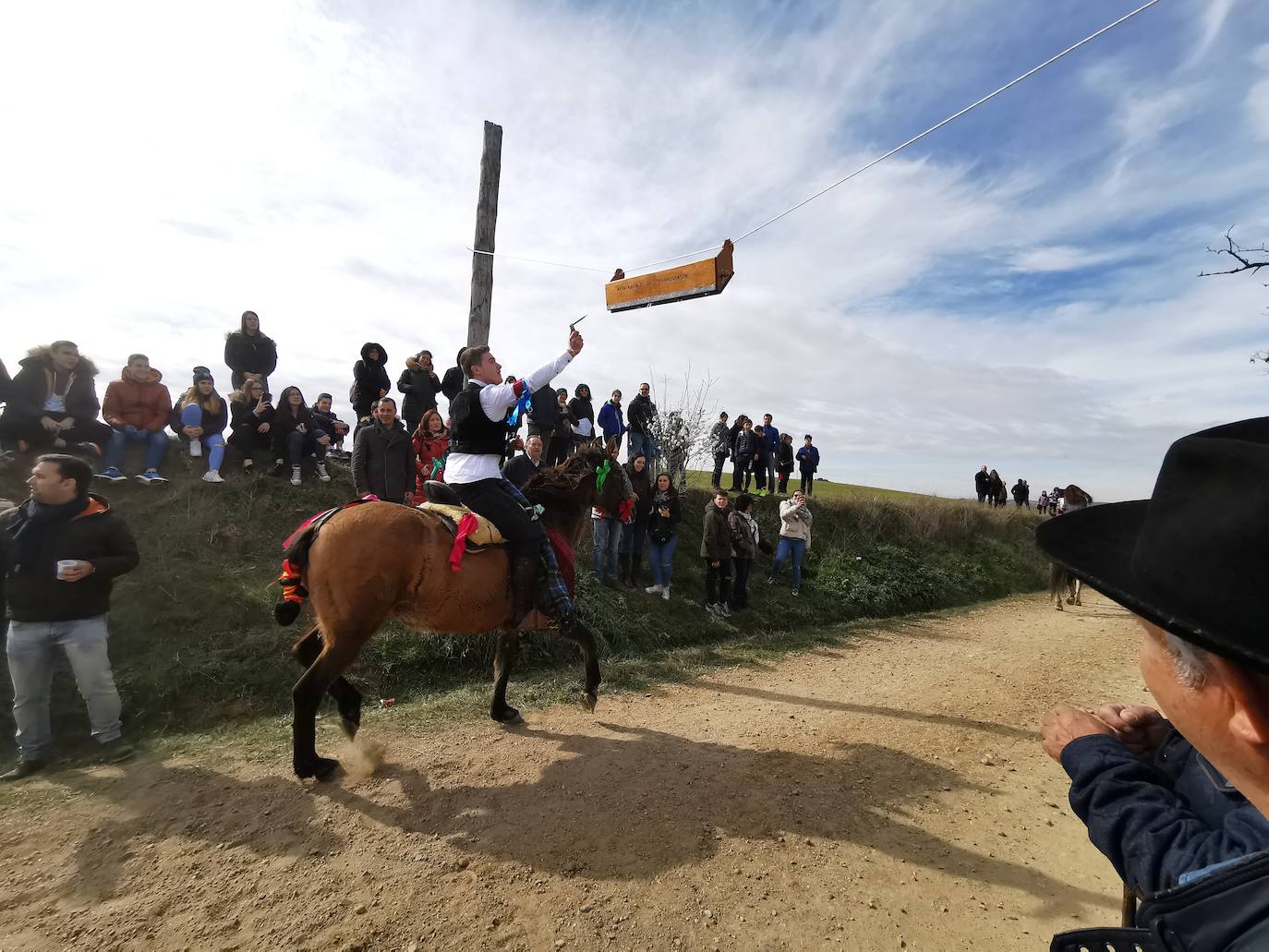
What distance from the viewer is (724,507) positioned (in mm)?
9977

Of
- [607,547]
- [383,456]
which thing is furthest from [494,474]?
[607,547]

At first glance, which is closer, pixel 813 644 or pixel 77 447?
pixel 77 447

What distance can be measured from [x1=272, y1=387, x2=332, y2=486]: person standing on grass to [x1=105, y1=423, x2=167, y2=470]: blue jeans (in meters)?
1.31

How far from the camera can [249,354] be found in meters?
8.84

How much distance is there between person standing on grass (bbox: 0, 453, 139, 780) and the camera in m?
4.43

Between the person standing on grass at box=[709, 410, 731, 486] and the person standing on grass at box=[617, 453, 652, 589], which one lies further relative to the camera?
the person standing on grass at box=[709, 410, 731, 486]

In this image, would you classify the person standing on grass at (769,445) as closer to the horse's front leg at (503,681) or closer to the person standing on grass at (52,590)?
the horse's front leg at (503,681)

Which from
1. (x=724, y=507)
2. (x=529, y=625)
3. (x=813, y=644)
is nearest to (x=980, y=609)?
(x=813, y=644)

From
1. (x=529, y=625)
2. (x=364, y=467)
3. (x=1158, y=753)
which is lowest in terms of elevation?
(x=529, y=625)

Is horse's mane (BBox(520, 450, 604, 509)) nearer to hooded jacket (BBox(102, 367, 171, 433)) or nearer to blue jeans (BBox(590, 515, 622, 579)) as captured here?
blue jeans (BBox(590, 515, 622, 579))

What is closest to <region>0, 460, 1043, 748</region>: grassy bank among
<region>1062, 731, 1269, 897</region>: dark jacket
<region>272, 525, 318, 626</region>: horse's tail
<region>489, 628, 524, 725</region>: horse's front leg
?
<region>489, 628, 524, 725</region>: horse's front leg

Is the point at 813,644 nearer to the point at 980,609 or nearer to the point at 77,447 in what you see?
the point at 980,609

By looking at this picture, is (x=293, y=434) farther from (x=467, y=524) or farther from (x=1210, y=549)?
(x=1210, y=549)

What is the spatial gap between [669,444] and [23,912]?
12.1m
